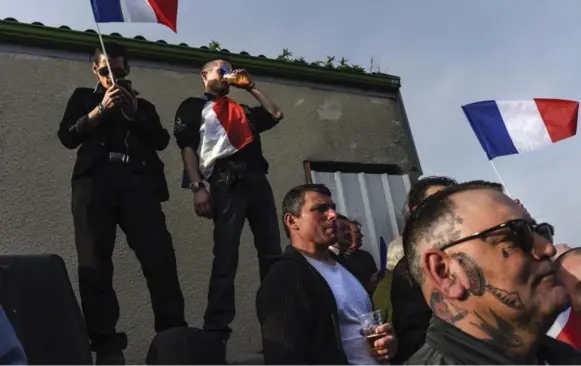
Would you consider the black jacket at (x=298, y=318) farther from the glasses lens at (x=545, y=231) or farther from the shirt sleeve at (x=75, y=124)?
the shirt sleeve at (x=75, y=124)

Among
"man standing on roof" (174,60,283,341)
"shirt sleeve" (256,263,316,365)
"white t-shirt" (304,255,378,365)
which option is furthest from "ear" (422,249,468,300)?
"man standing on roof" (174,60,283,341)

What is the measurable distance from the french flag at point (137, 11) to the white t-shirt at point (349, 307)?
2.26m

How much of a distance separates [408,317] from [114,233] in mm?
1738

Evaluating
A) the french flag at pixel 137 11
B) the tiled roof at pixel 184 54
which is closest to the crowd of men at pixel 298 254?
the french flag at pixel 137 11

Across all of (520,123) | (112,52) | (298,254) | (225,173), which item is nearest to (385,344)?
(298,254)

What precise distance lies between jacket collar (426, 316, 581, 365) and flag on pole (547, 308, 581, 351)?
4.71ft

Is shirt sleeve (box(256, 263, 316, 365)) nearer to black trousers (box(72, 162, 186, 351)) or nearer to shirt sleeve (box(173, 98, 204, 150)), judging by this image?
black trousers (box(72, 162, 186, 351))

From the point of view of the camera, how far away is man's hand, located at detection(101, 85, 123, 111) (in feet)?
13.0

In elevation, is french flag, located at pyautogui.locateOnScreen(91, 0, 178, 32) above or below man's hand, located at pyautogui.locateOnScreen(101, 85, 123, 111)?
above

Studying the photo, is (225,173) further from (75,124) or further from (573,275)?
(573,275)

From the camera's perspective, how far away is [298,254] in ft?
11.0

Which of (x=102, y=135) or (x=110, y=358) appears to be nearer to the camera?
(x=110, y=358)

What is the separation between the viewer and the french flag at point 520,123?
6445 mm

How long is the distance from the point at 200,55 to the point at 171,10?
7.41 ft
